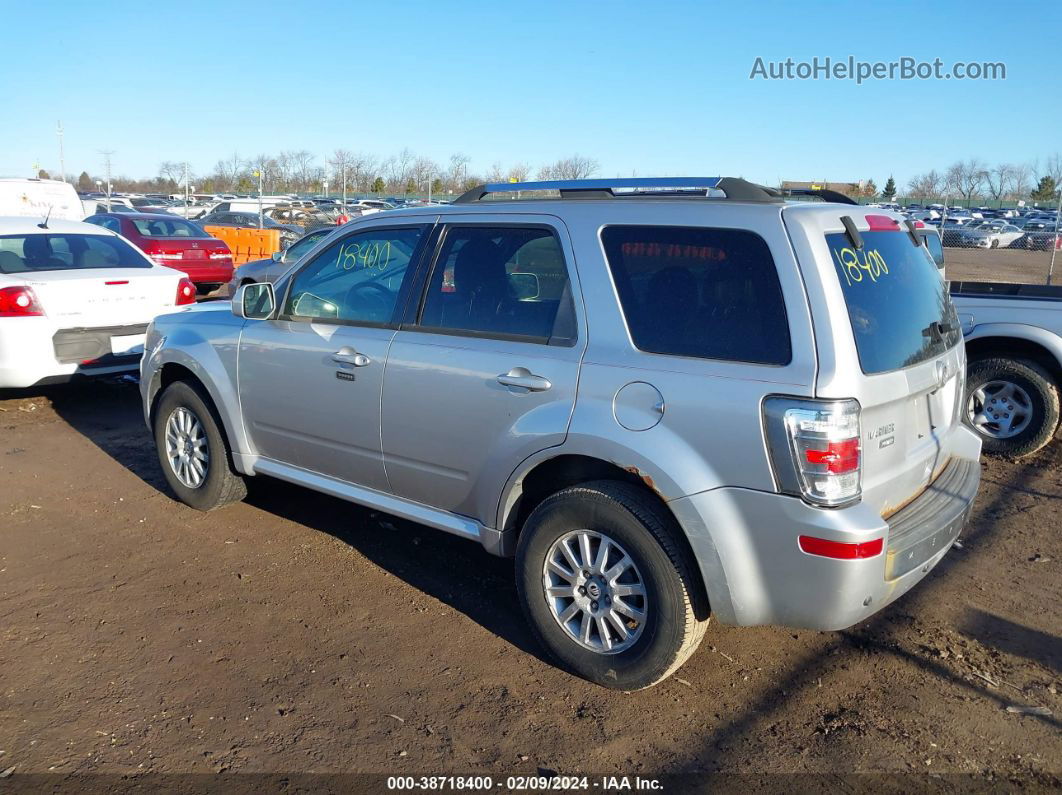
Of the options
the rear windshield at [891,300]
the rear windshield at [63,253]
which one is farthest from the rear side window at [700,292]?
the rear windshield at [63,253]

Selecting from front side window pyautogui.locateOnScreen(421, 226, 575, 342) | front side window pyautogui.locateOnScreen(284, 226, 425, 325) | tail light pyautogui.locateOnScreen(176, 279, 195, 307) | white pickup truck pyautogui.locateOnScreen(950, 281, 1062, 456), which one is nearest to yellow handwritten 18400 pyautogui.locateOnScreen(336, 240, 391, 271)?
front side window pyautogui.locateOnScreen(284, 226, 425, 325)

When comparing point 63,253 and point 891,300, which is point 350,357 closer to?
point 891,300

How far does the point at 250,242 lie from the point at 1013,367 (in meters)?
17.8

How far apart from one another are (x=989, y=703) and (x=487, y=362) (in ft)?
8.04

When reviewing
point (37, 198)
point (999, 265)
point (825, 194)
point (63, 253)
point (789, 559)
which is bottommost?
point (999, 265)

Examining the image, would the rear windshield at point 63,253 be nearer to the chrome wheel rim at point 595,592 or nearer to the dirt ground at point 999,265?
the chrome wheel rim at point 595,592

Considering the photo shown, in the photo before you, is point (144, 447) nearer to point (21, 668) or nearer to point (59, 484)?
point (59, 484)

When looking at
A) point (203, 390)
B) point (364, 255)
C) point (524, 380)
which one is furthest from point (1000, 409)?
point (203, 390)

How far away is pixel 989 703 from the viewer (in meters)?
3.41

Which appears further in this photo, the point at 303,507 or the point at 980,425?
the point at 980,425

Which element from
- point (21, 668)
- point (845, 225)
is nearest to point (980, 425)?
point (845, 225)

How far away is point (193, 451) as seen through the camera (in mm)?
5316

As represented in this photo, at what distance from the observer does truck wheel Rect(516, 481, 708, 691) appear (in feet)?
10.5

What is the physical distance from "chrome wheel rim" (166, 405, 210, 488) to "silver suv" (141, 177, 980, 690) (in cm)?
110
